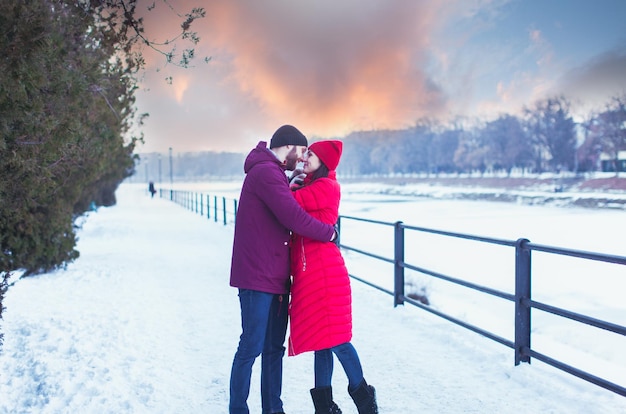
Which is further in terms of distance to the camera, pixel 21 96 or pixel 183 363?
pixel 183 363

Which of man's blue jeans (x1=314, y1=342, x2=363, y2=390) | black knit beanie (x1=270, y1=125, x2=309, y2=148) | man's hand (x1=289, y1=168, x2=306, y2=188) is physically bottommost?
man's blue jeans (x1=314, y1=342, x2=363, y2=390)

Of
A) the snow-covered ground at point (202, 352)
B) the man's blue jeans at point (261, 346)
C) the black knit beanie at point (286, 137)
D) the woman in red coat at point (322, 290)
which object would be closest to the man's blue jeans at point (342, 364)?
the woman in red coat at point (322, 290)

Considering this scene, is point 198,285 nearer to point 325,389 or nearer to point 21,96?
point 21,96

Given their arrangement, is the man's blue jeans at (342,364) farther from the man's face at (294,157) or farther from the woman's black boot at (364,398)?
the man's face at (294,157)

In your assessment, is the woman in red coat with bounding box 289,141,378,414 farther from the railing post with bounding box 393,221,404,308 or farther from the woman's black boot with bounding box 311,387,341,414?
the railing post with bounding box 393,221,404,308

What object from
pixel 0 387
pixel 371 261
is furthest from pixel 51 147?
pixel 371 261

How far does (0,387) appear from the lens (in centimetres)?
428

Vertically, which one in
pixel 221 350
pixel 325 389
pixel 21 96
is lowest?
pixel 221 350

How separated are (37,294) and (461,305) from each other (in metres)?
7.35

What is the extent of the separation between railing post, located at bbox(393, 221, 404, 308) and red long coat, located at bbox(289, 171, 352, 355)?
11.1 ft

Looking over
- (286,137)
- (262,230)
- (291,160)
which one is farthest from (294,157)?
(262,230)

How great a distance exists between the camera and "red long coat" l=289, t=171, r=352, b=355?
11.0 ft

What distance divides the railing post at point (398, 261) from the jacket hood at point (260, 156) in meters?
3.62

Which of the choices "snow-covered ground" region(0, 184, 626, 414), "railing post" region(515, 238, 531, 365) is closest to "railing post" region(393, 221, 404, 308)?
"snow-covered ground" region(0, 184, 626, 414)
